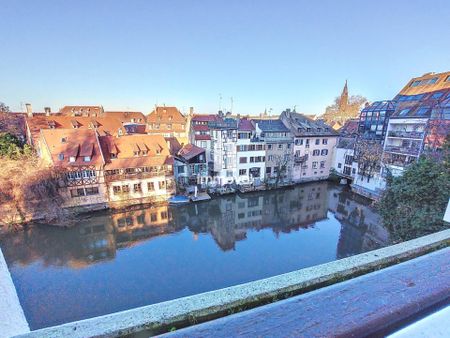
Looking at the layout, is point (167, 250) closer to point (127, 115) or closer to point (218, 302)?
point (218, 302)

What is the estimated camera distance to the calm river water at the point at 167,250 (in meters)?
10.1

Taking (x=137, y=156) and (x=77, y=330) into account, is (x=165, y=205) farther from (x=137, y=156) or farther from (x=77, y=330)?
(x=77, y=330)

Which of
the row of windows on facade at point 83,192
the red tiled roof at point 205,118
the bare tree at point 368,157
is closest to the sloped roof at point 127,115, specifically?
the red tiled roof at point 205,118

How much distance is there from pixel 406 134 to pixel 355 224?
39.3ft

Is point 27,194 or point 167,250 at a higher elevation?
point 27,194

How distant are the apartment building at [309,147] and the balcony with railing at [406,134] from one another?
263 inches

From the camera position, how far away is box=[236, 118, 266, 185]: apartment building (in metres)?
24.1

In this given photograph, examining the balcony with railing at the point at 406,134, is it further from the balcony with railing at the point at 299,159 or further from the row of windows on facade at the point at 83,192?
the row of windows on facade at the point at 83,192

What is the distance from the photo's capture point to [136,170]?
19.8 meters

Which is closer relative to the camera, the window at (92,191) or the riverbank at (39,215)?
the riverbank at (39,215)

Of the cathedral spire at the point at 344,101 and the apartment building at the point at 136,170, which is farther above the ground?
the cathedral spire at the point at 344,101

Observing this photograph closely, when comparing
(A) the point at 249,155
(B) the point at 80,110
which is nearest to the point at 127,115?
(B) the point at 80,110

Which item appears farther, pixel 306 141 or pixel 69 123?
pixel 69 123

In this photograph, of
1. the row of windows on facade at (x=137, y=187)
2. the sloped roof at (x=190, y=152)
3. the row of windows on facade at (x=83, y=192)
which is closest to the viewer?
the row of windows on facade at (x=83, y=192)
